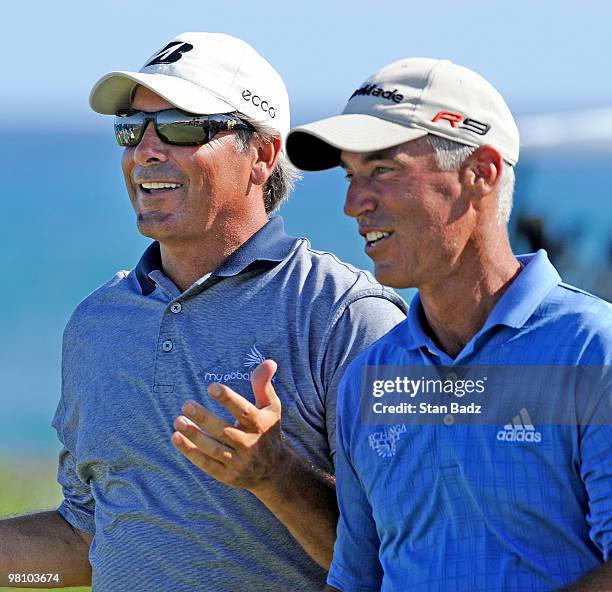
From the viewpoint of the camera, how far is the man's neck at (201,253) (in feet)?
10.7

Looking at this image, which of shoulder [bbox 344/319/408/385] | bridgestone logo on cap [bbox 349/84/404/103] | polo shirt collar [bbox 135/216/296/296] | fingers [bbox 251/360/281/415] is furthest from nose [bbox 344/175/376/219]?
polo shirt collar [bbox 135/216/296/296]

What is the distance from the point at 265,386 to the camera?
2750 millimetres

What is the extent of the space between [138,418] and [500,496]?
1078mm

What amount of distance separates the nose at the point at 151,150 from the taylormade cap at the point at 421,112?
658 mm

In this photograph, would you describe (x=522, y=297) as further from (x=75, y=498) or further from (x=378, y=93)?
(x=75, y=498)

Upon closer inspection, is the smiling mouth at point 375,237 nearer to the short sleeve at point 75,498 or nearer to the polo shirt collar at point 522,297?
the polo shirt collar at point 522,297

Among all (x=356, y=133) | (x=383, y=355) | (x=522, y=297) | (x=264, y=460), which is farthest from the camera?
(x=264, y=460)

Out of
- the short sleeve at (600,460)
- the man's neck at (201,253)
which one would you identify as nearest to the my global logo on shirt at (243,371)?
the man's neck at (201,253)

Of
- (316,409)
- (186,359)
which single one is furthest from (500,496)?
(186,359)

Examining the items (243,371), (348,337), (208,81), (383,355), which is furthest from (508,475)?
(208,81)

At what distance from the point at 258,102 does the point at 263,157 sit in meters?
0.14

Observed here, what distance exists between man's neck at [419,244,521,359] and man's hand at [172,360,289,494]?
1.29 ft

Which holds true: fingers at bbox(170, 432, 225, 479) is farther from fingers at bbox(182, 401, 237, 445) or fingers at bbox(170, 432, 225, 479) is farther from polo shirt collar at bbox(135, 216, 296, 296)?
polo shirt collar at bbox(135, 216, 296, 296)

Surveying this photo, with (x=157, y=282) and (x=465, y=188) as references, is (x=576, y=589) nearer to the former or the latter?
(x=465, y=188)
